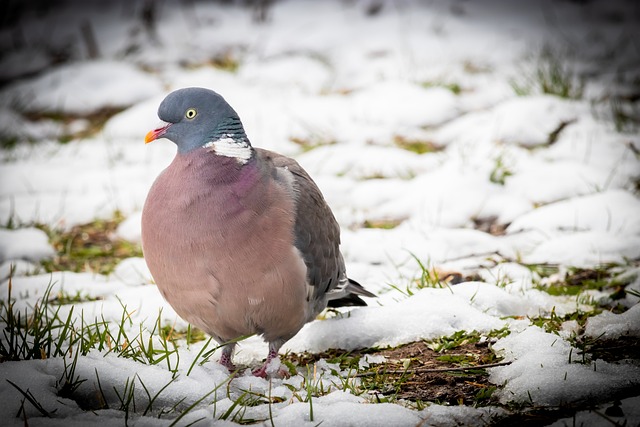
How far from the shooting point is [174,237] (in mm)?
2840

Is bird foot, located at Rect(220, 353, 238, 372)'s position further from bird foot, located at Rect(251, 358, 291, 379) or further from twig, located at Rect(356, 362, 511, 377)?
twig, located at Rect(356, 362, 511, 377)

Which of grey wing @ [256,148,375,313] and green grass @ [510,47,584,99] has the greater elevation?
green grass @ [510,47,584,99]

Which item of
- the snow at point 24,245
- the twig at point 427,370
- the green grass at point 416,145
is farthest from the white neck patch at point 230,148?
the green grass at point 416,145

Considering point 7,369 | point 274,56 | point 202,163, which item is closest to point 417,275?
point 202,163

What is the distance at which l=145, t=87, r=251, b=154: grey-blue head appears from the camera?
300 centimetres

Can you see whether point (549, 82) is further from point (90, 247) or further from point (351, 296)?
point (90, 247)

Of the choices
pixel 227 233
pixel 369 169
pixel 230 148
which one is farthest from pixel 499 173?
pixel 227 233

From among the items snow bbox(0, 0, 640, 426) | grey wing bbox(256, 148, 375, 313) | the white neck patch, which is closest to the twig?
snow bbox(0, 0, 640, 426)

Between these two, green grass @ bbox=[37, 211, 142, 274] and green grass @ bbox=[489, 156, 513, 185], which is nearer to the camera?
green grass @ bbox=[37, 211, 142, 274]

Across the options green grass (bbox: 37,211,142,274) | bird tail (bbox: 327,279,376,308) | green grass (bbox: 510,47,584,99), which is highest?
green grass (bbox: 510,47,584,99)

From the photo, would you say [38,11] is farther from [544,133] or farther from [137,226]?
[544,133]

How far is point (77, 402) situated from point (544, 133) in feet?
13.9

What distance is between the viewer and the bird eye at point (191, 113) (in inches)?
119

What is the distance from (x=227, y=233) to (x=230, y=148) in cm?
39
